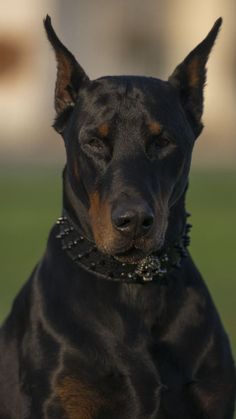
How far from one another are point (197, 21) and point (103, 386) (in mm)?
44362

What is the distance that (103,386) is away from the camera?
543cm

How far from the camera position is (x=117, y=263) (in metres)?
5.69

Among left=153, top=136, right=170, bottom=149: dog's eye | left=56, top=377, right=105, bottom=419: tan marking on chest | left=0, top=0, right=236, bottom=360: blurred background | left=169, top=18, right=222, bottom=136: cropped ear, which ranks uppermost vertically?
left=0, top=0, right=236, bottom=360: blurred background

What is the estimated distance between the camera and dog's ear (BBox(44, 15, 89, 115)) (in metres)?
5.87

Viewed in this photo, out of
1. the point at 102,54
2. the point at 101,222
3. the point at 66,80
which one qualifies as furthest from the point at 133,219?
the point at 102,54

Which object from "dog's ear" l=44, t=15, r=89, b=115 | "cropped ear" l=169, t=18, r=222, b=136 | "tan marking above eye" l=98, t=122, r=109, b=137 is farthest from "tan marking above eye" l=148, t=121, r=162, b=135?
"dog's ear" l=44, t=15, r=89, b=115

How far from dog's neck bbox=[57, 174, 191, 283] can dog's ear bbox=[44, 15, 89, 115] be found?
346mm

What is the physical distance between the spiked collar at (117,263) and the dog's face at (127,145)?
90mm

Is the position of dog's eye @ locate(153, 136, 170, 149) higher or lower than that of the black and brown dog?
higher

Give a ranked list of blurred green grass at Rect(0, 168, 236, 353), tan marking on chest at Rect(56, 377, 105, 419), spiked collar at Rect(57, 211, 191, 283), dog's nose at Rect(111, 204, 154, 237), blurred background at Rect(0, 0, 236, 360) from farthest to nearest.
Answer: blurred background at Rect(0, 0, 236, 360)
blurred green grass at Rect(0, 168, 236, 353)
spiked collar at Rect(57, 211, 191, 283)
tan marking on chest at Rect(56, 377, 105, 419)
dog's nose at Rect(111, 204, 154, 237)

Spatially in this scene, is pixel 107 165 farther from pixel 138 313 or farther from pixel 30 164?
pixel 30 164

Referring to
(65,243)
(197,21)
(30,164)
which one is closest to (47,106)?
(197,21)

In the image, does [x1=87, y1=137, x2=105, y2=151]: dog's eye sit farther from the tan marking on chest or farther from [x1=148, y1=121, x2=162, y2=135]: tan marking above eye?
the tan marking on chest

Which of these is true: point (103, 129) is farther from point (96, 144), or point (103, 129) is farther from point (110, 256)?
point (110, 256)
